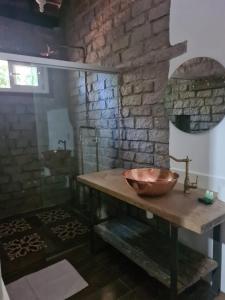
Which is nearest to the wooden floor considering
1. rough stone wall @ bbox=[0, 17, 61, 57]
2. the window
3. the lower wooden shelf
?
the lower wooden shelf

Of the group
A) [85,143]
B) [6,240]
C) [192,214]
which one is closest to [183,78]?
[192,214]

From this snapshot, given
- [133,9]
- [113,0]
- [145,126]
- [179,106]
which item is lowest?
[145,126]

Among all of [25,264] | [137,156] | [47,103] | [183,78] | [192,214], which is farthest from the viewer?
[47,103]

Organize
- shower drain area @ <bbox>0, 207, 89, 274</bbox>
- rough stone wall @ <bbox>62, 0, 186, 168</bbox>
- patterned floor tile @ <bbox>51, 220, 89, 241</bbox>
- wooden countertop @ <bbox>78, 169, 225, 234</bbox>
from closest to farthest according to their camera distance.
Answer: wooden countertop @ <bbox>78, 169, 225, 234</bbox>, rough stone wall @ <bbox>62, 0, 186, 168</bbox>, shower drain area @ <bbox>0, 207, 89, 274</bbox>, patterned floor tile @ <bbox>51, 220, 89, 241</bbox>

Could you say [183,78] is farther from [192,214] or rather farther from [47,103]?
[47,103]

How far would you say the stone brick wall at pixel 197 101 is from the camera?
1.53m

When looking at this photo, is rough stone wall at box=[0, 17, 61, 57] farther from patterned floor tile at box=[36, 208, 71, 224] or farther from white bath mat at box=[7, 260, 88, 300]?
white bath mat at box=[7, 260, 88, 300]

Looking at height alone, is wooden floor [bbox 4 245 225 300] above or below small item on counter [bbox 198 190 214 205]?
below

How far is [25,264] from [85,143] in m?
1.45

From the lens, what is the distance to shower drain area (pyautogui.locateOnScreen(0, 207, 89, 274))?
6.99 ft

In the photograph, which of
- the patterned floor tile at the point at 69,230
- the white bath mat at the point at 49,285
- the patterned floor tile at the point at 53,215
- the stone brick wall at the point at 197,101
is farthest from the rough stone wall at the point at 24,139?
the stone brick wall at the point at 197,101

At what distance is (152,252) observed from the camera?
5.57 feet

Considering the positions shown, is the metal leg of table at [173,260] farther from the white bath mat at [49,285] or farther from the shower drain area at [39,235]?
the shower drain area at [39,235]

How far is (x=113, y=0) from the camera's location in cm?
234
